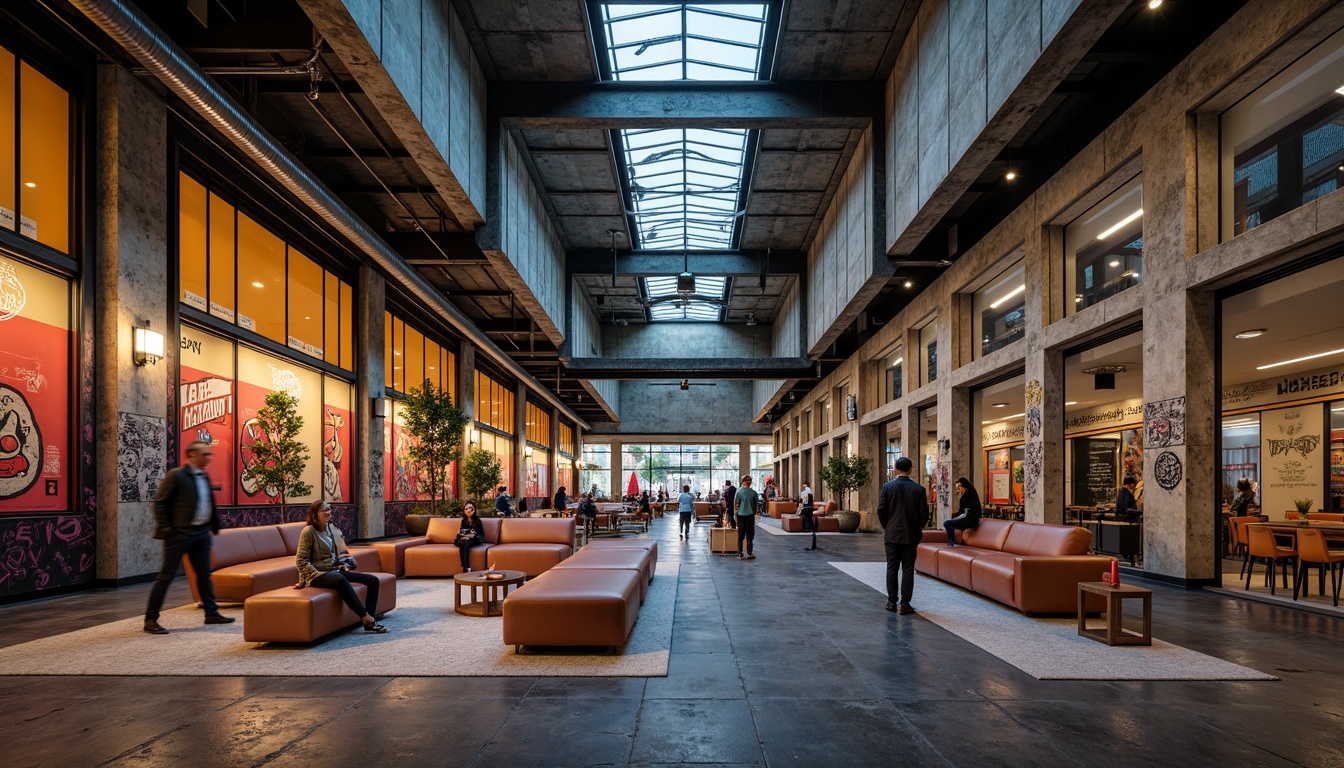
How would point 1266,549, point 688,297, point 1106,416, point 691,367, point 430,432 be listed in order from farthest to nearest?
1. point 691,367
2. point 1106,416
3. point 688,297
4. point 430,432
5. point 1266,549

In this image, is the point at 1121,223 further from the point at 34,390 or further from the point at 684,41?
the point at 34,390

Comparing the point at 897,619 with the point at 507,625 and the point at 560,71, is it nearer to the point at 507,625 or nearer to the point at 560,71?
the point at 507,625

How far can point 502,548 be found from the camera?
9.95 meters

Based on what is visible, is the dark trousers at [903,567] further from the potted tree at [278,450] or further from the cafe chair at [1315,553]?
the potted tree at [278,450]

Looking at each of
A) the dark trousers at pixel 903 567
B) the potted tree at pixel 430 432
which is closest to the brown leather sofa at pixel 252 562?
the dark trousers at pixel 903 567

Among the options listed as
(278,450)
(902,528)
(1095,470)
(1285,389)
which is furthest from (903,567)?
(1095,470)

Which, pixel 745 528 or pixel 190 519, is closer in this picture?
pixel 190 519

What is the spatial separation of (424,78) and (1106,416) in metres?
19.3

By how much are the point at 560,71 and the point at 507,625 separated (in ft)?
33.1

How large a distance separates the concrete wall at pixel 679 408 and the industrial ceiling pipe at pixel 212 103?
96.7 ft

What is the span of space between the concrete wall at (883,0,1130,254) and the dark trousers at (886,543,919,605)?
5.19 metres

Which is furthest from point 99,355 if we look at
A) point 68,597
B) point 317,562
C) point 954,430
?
point 954,430

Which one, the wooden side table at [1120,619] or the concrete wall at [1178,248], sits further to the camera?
the concrete wall at [1178,248]

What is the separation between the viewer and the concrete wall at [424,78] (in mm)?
7605
